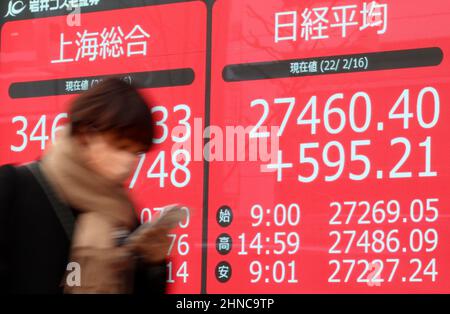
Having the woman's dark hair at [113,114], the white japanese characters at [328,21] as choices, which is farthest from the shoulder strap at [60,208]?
the white japanese characters at [328,21]

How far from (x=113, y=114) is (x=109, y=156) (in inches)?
3.7

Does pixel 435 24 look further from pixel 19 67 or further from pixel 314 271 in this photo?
pixel 19 67

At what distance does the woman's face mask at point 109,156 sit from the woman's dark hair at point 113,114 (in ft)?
0.07

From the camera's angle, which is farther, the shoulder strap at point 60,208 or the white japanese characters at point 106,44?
the white japanese characters at point 106,44

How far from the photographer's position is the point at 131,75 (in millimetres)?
3488

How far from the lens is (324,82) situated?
10.5 feet

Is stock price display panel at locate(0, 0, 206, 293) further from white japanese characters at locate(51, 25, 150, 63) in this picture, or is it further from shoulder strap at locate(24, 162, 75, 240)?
shoulder strap at locate(24, 162, 75, 240)

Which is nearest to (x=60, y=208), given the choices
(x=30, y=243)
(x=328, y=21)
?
Result: (x=30, y=243)

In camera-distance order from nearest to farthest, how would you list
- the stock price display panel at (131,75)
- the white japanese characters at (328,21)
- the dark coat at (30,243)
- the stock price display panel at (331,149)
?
1. the dark coat at (30,243)
2. the stock price display panel at (331,149)
3. the white japanese characters at (328,21)
4. the stock price display panel at (131,75)

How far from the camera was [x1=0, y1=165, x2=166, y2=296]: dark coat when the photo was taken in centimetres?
189

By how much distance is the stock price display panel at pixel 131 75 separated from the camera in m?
3.35

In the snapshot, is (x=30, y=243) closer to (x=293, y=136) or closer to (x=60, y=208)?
(x=60, y=208)

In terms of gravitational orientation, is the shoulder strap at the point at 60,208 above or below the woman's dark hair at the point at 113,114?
below

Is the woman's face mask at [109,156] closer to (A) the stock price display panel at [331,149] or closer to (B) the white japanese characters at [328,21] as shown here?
(A) the stock price display panel at [331,149]
